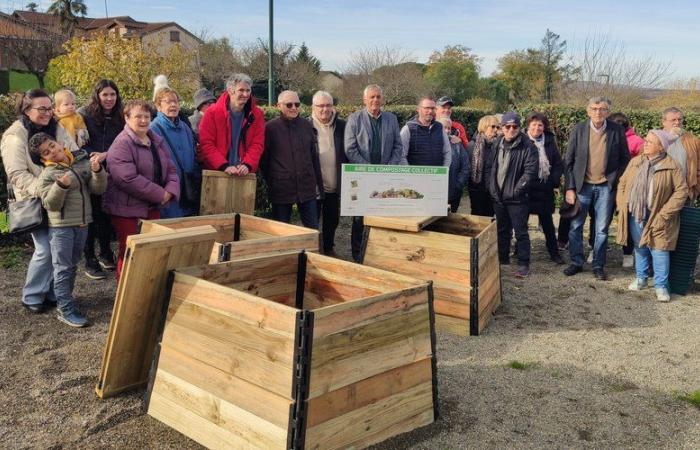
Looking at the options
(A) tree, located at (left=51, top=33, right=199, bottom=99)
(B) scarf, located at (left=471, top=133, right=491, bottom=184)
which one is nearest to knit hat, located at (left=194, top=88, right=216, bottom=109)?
(B) scarf, located at (left=471, top=133, right=491, bottom=184)

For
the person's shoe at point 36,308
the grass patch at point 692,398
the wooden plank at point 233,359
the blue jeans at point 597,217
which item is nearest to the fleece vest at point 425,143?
the blue jeans at point 597,217

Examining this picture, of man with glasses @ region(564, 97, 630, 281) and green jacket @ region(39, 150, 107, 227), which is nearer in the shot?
green jacket @ region(39, 150, 107, 227)

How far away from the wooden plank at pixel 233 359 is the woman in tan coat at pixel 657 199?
4.90 meters

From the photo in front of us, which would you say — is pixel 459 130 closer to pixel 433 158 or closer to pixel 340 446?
pixel 433 158

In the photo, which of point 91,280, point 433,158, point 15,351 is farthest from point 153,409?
point 433,158

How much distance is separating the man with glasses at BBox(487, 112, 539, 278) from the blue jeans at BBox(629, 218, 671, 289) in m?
1.15

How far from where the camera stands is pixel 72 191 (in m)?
4.95

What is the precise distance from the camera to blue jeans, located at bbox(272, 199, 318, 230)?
6652 millimetres

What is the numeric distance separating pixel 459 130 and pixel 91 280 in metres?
5.00

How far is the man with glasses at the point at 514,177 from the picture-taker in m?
6.93

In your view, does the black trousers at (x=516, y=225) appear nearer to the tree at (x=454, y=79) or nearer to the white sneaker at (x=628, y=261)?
the white sneaker at (x=628, y=261)

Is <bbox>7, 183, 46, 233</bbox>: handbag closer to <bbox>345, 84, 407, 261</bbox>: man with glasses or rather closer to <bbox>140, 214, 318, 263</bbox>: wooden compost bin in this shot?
<bbox>140, 214, 318, 263</bbox>: wooden compost bin

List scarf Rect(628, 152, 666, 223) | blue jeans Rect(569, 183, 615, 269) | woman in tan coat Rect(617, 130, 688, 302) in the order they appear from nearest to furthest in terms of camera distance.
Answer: woman in tan coat Rect(617, 130, 688, 302) → scarf Rect(628, 152, 666, 223) → blue jeans Rect(569, 183, 615, 269)

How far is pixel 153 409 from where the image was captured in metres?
3.59
